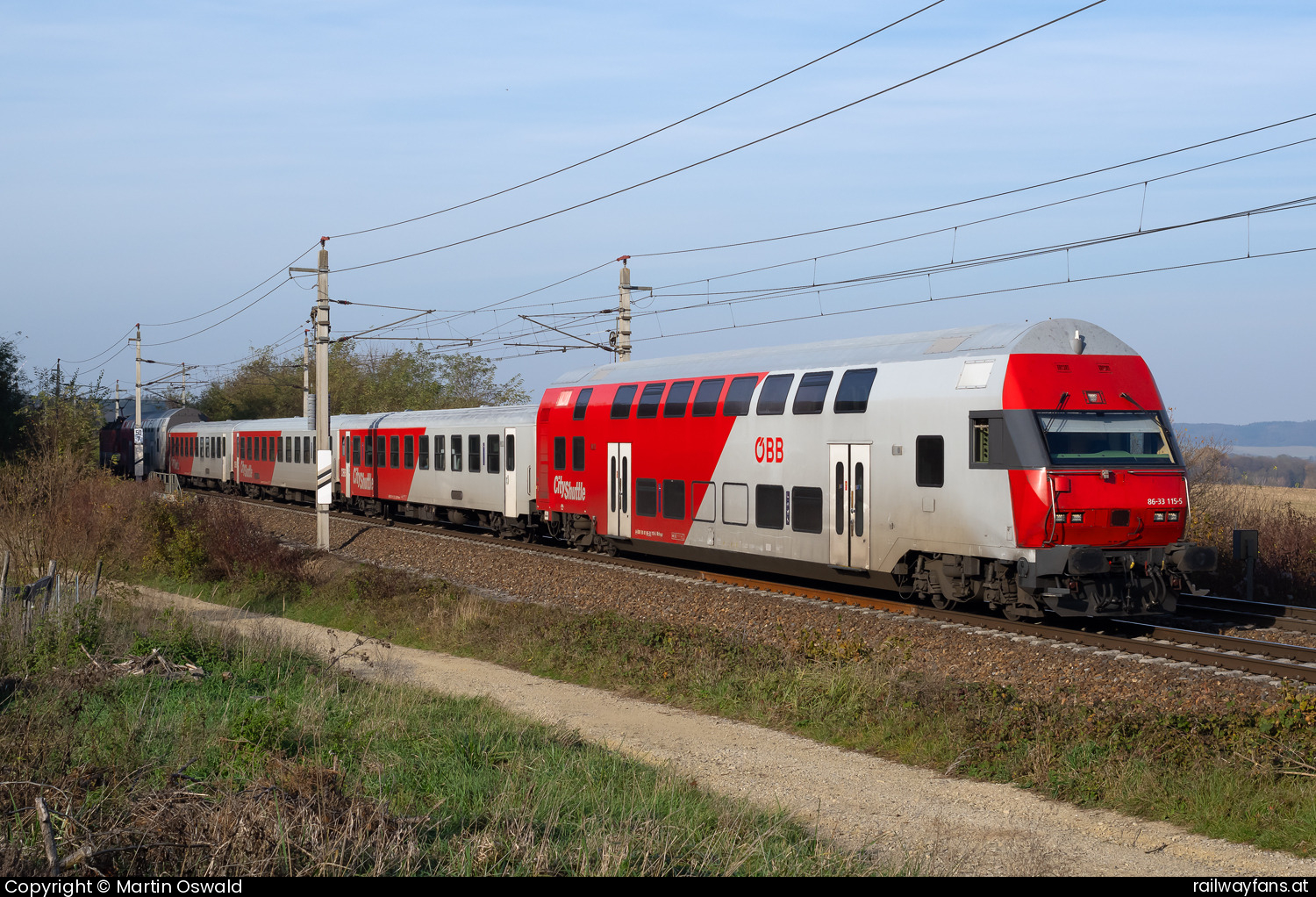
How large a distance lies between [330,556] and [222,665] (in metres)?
13.4

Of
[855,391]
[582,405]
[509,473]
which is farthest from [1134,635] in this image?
[509,473]

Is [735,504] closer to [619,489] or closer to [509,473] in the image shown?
[619,489]

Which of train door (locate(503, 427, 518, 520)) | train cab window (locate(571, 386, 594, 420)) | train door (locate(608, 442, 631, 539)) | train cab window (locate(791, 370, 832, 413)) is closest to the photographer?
train cab window (locate(791, 370, 832, 413))

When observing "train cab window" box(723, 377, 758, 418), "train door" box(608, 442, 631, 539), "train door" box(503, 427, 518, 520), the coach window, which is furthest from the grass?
"train door" box(503, 427, 518, 520)

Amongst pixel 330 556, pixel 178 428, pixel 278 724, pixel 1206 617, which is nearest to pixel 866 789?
pixel 278 724

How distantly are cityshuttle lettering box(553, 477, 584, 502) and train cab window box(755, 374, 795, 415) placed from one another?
597cm

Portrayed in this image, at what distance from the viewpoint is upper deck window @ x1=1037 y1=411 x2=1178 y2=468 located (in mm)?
13328

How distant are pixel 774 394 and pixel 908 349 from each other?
8.65ft

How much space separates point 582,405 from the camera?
22297 millimetres

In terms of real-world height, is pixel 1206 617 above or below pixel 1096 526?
below

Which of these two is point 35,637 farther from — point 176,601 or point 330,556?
point 330,556

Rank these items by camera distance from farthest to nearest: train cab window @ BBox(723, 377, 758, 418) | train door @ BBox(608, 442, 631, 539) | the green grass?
train door @ BBox(608, 442, 631, 539), train cab window @ BBox(723, 377, 758, 418), the green grass

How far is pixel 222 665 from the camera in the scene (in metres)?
11.7

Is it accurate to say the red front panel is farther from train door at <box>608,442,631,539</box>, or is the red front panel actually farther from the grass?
train door at <box>608,442,631,539</box>
